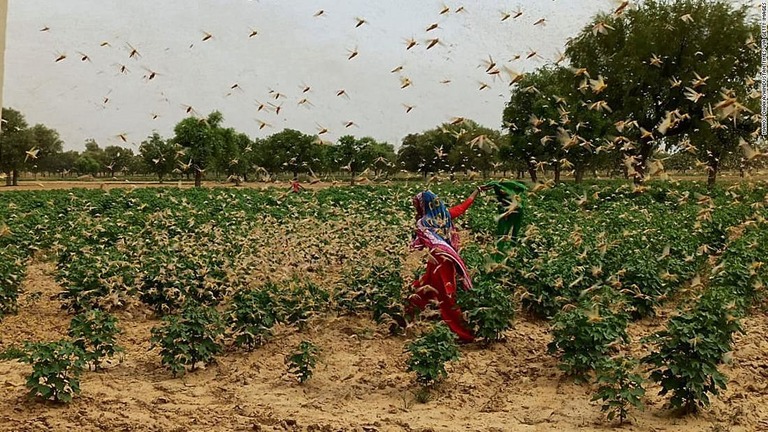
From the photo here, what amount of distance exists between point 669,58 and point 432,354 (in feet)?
110

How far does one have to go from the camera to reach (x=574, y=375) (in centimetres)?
797

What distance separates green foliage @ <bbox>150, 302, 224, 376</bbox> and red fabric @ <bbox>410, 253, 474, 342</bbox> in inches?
115

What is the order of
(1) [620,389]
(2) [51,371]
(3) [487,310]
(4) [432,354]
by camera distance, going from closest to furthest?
(1) [620,389] → (2) [51,371] → (4) [432,354] → (3) [487,310]

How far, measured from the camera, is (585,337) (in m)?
7.73

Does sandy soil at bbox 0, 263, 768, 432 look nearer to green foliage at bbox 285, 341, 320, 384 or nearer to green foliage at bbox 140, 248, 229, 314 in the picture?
green foliage at bbox 285, 341, 320, 384

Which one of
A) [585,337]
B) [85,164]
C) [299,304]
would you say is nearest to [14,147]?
[85,164]

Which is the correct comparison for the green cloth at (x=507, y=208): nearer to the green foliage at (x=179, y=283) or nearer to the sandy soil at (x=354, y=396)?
the sandy soil at (x=354, y=396)

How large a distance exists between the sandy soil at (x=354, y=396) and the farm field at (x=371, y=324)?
0.03 meters

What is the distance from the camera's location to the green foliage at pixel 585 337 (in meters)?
7.69

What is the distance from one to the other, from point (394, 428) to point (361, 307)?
4.34 m

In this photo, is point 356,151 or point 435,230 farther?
point 356,151

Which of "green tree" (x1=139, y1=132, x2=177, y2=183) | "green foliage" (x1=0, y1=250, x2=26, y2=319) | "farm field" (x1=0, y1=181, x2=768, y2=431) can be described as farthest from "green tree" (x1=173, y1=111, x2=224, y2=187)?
"green foliage" (x1=0, y1=250, x2=26, y2=319)

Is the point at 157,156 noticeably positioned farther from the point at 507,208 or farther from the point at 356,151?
the point at 507,208

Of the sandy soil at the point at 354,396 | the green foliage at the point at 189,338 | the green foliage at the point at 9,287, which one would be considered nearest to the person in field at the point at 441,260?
the sandy soil at the point at 354,396
